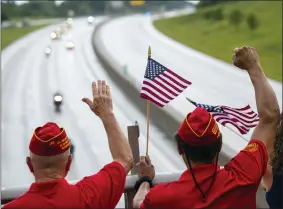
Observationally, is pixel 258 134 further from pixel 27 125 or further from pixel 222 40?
pixel 222 40

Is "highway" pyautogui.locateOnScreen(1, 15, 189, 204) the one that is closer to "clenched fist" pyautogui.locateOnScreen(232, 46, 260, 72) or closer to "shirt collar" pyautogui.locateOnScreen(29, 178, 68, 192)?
"clenched fist" pyautogui.locateOnScreen(232, 46, 260, 72)

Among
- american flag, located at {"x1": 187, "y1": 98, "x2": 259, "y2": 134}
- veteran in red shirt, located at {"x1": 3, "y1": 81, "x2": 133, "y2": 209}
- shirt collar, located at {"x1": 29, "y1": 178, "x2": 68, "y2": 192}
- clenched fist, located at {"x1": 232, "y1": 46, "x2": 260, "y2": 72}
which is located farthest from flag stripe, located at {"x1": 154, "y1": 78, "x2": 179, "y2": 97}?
shirt collar, located at {"x1": 29, "y1": 178, "x2": 68, "y2": 192}

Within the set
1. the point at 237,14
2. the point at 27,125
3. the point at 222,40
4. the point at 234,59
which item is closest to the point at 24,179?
the point at 27,125

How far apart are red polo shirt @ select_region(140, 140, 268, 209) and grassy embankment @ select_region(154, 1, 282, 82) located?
82.6 feet

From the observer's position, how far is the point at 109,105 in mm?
3662

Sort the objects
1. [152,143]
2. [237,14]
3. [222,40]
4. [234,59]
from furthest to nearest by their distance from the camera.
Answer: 1. [237,14]
2. [222,40]
3. [152,143]
4. [234,59]

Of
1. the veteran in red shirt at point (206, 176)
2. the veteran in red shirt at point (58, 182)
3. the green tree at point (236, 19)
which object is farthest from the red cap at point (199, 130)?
the green tree at point (236, 19)

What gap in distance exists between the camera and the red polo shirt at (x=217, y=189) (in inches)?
129

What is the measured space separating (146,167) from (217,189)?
2.30ft

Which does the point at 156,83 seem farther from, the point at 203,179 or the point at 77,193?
the point at 77,193

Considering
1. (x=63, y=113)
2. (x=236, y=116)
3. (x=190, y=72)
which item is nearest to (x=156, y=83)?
(x=236, y=116)

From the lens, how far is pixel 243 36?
50.1m

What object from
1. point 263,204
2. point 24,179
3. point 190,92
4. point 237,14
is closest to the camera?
point 263,204

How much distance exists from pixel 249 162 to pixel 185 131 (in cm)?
39
